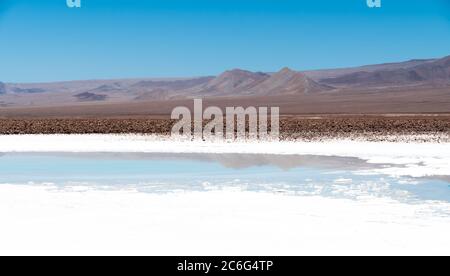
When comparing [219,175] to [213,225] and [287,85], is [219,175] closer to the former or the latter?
[213,225]

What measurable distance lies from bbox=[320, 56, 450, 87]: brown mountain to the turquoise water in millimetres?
167652

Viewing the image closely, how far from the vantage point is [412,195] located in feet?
29.3

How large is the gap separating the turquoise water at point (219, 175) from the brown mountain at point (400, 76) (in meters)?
168

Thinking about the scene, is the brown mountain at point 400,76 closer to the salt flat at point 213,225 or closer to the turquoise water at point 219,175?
the turquoise water at point 219,175

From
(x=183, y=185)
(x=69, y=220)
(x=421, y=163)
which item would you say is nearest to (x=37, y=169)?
(x=183, y=185)

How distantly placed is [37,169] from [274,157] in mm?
5663

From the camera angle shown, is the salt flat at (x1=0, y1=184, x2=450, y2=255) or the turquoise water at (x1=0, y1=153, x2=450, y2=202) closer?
the salt flat at (x1=0, y1=184, x2=450, y2=255)

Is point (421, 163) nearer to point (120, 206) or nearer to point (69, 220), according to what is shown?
point (120, 206)

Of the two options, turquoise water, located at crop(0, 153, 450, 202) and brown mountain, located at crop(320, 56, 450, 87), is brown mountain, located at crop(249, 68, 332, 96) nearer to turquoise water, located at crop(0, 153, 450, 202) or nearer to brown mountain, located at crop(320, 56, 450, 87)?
brown mountain, located at crop(320, 56, 450, 87)

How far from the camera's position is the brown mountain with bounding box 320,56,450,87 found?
181000 millimetres

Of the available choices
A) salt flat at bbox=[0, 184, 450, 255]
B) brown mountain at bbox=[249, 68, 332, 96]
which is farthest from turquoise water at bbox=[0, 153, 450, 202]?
brown mountain at bbox=[249, 68, 332, 96]

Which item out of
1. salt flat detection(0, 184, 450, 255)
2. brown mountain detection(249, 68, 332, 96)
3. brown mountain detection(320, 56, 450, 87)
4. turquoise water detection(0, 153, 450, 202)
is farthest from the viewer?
brown mountain detection(320, 56, 450, 87)

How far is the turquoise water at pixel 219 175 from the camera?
9.70m

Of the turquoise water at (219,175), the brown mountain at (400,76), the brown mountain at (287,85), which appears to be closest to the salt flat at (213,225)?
the turquoise water at (219,175)
